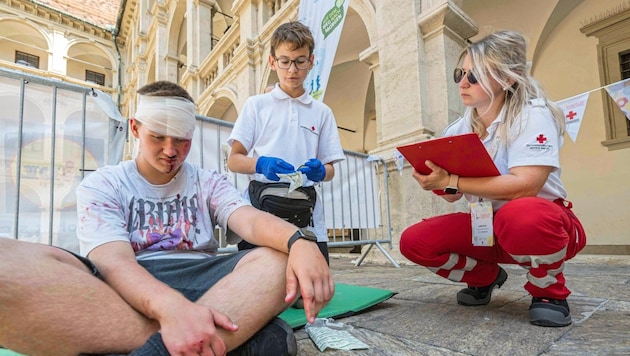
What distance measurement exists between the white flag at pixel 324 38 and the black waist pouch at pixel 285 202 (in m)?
2.30

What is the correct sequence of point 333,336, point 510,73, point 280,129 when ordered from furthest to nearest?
point 280,129
point 510,73
point 333,336

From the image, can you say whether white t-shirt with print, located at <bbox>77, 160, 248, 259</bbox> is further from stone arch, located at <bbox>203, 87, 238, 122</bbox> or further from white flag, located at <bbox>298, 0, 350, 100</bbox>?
stone arch, located at <bbox>203, 87, 238, 122</bbox>

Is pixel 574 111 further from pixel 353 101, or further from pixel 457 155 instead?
pixel 353 101

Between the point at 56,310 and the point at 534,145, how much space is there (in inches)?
69.8

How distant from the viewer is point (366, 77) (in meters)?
9.99

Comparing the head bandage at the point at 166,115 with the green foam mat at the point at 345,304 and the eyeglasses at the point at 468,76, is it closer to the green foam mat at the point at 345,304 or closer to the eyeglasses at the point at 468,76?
the green foam mat at the point at 345,304

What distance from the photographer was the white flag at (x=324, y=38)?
4.08 metres

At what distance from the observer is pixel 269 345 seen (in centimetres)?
107

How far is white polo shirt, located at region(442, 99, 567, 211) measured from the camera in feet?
5.04

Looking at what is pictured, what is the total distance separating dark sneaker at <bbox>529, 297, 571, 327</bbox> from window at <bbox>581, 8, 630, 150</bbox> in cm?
599

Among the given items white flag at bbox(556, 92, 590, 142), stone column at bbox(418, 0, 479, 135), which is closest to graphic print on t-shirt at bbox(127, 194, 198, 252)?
stone column at bbox(418, 0, 479, 135)

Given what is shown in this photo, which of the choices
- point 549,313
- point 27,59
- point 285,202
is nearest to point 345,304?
point 285,202

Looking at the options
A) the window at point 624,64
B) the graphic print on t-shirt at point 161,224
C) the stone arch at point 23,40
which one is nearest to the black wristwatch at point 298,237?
the graphic print on t-shirt at point 161,224

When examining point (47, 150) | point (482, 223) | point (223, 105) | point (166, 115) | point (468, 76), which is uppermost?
point (223, 105)
